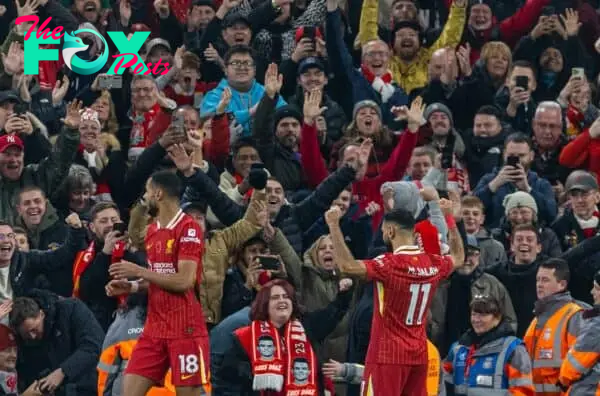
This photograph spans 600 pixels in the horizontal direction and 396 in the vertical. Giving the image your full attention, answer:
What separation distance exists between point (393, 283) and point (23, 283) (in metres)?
3.68

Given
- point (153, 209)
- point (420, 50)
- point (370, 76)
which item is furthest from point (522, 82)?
point (153, 209)

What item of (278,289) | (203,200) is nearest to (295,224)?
(203,200)

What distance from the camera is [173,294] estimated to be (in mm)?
15133

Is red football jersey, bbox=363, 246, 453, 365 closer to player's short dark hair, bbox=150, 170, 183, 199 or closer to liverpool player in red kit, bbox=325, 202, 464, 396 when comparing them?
liverpool player in red kit, bbox=325, 202, 464, 396

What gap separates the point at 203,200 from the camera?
18000 mm

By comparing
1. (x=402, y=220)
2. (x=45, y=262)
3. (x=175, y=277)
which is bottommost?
(x=175, y=277)

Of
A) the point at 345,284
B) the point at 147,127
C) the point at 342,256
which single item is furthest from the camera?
the point at 147,127

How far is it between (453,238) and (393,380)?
139 centimetres

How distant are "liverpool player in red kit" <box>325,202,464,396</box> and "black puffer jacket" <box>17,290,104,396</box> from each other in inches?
103

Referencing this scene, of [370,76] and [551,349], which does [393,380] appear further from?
[370,76]

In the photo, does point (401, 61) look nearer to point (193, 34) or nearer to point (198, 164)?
point (193, 34)

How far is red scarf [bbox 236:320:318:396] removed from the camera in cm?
1619

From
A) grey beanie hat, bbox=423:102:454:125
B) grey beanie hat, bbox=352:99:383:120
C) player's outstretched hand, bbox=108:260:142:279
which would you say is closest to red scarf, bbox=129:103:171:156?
grey beanie hat, bbox=352:99:383:120

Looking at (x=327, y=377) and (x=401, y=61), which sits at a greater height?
(x=401, y=61)
